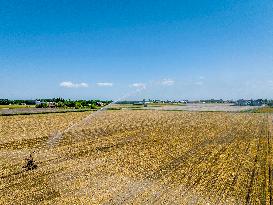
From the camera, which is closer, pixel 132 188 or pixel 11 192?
pixel 11 192

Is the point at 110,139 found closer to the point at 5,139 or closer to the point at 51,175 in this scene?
the point at 5,139

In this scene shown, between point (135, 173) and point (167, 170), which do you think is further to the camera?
point (167, 170)

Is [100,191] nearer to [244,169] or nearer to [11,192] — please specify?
[11,192]

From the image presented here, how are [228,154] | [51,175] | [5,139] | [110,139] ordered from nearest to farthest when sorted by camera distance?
1. [51,175]
2. [228,154]
3. [5,139]
4. [110,139]

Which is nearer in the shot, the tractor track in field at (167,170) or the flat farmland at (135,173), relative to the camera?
the flat farmland at (135,173)

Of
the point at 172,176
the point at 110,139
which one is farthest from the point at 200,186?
the point at 110,139

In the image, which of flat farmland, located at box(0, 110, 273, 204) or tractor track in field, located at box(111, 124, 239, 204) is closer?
flat farmland, located at box(0, 110, 273, 204)

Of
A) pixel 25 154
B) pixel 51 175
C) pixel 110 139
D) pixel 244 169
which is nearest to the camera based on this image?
pixel 51 175

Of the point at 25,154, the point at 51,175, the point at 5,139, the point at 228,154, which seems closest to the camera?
the point at 51,175

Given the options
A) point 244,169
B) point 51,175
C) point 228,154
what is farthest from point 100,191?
point 228,154
